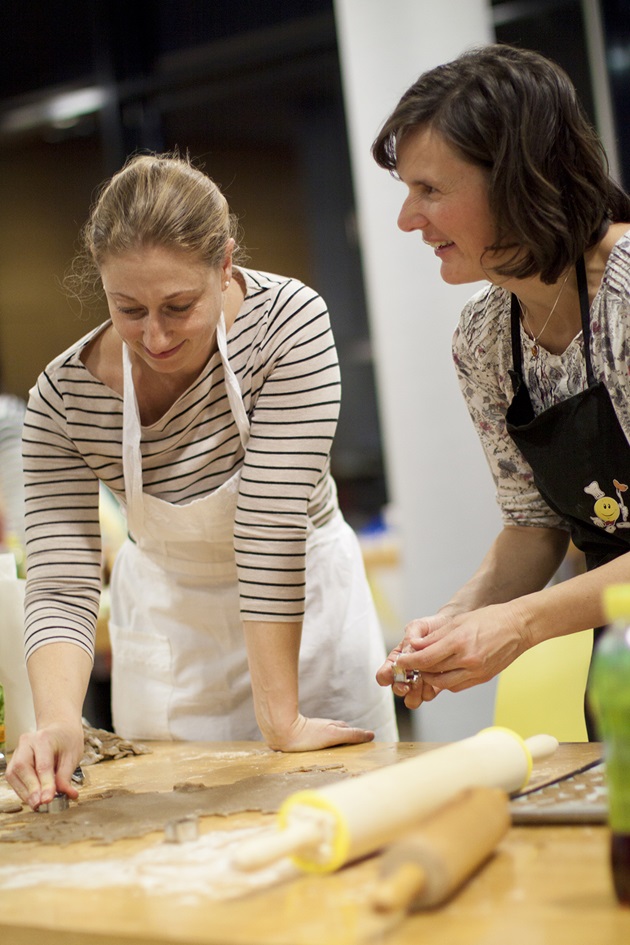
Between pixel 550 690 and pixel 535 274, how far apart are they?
26.2 inches

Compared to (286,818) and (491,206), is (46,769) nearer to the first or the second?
(286,818)

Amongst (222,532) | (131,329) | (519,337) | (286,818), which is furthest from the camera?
(222,532)

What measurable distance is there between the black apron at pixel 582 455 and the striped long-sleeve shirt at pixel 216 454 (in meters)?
0.29

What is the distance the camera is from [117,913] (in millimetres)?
920

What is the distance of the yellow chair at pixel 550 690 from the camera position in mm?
1716

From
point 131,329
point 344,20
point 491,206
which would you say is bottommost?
point 131,329

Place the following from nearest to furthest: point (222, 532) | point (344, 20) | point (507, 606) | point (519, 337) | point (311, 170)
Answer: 1. point (507, 606)
2. point (519, 337)
3. point (222, 532)
4. point (344, 20)
5. point (311, 170)

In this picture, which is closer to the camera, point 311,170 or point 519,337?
point 519,337

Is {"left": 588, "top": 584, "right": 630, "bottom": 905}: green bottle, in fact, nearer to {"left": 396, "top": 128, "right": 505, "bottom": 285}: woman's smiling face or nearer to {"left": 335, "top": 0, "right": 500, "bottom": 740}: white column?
{"left": 396, "top": 128, "right": 505, "bottom": 285}: woman's smiling face

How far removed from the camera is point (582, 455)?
1561 mm

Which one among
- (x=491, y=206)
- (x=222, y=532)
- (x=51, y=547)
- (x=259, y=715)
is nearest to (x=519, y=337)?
(x=491, y=206)

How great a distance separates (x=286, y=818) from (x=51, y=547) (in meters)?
0.92

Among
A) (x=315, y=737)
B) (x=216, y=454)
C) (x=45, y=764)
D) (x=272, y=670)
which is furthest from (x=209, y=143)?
(x=45, y=764)

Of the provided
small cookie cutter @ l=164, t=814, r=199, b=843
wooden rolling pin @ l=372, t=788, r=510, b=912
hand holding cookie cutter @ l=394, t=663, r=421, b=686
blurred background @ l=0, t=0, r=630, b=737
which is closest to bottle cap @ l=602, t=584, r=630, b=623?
wooden rolling pin @ l=372, t=788, r=510, b=912
